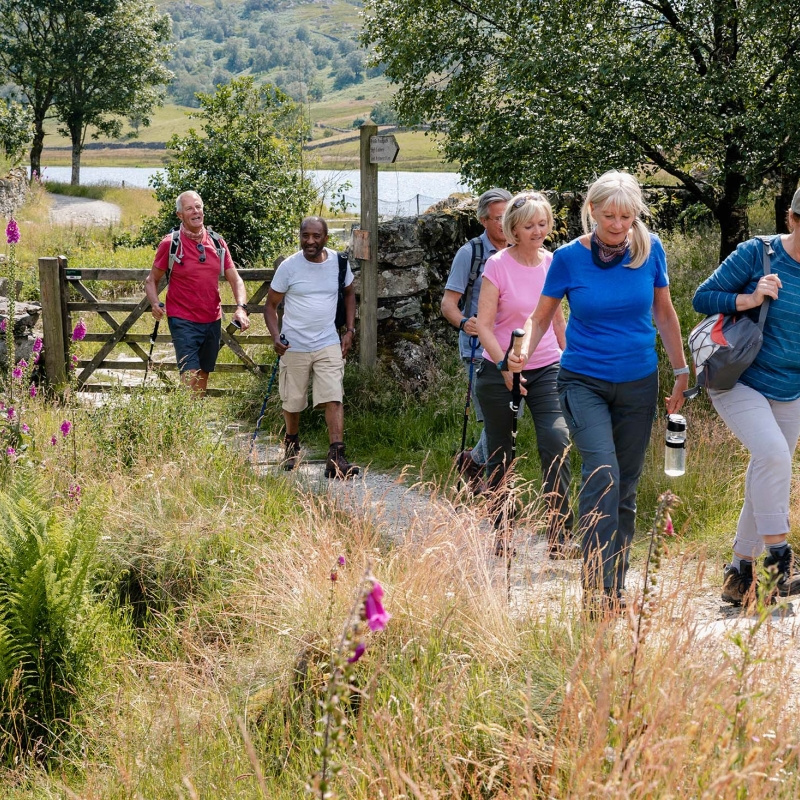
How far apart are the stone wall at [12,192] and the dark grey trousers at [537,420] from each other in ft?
72.5

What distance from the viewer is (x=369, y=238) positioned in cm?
845

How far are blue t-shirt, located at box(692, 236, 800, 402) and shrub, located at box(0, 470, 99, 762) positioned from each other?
309 centimetres

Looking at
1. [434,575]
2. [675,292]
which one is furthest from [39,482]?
[675,292]

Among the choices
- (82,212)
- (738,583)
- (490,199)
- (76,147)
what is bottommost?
(738,583)

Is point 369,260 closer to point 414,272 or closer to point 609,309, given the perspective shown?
point 414,272

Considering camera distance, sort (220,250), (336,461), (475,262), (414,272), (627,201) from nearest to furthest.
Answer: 1. (627,201)
2. (475,262)
3. (336,461)
4. (220,250)
5. (414,272)

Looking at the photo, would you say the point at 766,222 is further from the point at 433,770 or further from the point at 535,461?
the point at 433,770

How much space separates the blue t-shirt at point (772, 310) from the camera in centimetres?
428

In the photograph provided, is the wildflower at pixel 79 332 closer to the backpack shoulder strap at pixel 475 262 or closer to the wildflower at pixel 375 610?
the backpack shoulder strap at pixel 475 262

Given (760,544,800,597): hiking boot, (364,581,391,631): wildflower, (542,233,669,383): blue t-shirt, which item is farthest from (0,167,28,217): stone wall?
(364,581,391,631): wildflower

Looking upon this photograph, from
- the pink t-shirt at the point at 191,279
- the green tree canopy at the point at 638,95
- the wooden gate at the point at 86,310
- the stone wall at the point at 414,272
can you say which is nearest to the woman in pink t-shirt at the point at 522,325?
the pink t-shirt at the point at 191,279

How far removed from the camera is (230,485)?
541 centimetres

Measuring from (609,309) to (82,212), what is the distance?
27.1 metres

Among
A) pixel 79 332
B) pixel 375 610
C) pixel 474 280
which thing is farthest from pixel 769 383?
pixel 79 332
